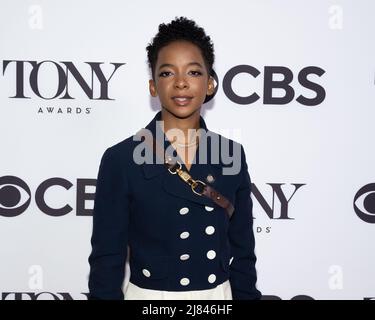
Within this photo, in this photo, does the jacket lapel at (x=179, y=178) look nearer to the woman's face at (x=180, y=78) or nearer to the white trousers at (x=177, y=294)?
the woman's face at (x=180, y=78)

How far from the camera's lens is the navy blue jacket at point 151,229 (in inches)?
41.7

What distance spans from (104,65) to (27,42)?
266 millimetres

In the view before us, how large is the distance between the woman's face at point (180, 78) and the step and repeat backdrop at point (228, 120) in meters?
0.44

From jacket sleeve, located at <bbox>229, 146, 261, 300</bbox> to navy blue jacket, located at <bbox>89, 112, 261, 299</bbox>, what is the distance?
4.5 inches

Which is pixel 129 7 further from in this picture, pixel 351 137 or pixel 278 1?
pixel 351 137

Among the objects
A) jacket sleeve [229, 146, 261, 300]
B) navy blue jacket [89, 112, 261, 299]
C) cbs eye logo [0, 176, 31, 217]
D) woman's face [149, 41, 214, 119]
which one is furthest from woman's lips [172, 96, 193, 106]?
cbs eye logo [0, 176, 31, 217]

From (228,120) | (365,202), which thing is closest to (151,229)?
(228,120)

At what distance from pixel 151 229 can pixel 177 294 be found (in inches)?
6.5

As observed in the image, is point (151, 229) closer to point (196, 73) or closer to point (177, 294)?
point (177, 294)

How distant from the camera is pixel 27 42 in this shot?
151 cm

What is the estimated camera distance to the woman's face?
3.57 ft

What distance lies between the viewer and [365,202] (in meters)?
1.62
